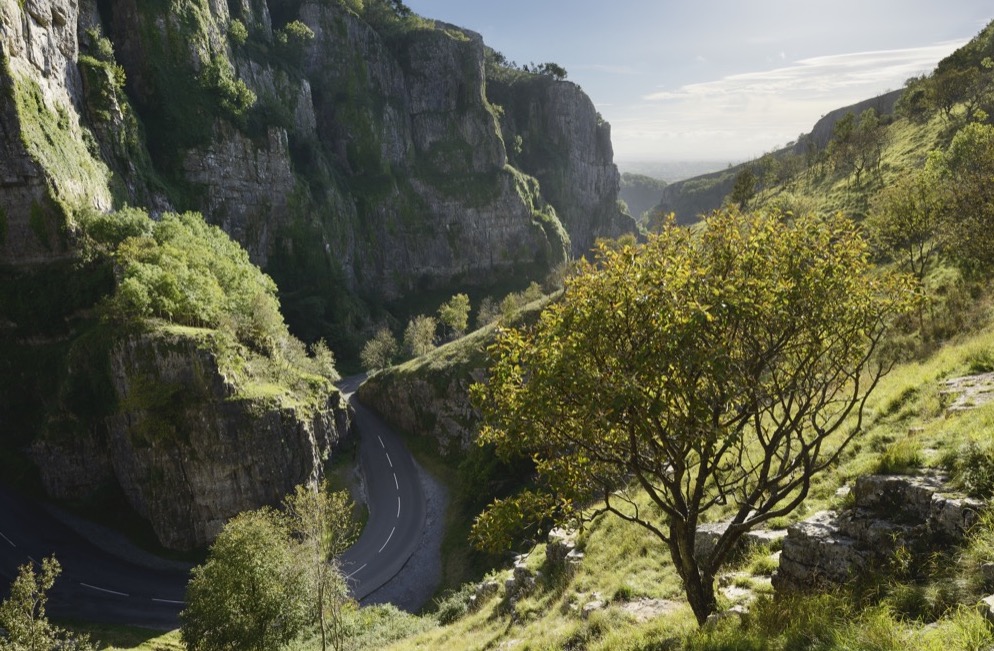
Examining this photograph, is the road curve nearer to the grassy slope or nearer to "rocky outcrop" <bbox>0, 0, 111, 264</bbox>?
the grassy slope

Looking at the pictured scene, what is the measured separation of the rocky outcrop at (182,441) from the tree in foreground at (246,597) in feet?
53.2

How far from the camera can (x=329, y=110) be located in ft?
443

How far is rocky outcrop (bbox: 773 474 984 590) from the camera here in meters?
8.97

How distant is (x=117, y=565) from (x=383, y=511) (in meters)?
22.1

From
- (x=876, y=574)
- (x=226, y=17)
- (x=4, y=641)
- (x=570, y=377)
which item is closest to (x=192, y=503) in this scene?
(x=4, y=641)

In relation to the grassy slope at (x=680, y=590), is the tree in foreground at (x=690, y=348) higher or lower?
higher

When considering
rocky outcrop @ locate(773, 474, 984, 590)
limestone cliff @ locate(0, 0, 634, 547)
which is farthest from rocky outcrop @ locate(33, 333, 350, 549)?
rocky outcrop @ locate(773, 474, 984, 590)

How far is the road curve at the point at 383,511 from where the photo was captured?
4406 centimetres

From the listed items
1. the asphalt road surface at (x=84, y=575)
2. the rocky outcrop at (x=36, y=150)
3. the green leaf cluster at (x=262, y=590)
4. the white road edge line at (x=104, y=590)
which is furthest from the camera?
the rocky outcrop at (x=36, y=150)

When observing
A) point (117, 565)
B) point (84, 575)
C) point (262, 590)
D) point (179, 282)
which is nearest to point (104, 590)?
point (84, 575)

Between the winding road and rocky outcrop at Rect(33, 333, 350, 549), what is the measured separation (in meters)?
2.80

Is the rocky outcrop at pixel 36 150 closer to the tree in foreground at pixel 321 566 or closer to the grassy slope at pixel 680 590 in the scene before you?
the tree in foreground at pixel 321 566

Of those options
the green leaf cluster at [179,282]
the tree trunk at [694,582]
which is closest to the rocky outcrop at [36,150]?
the green leaf cluster at [179,282]

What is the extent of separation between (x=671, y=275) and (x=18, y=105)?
72.3 metres
